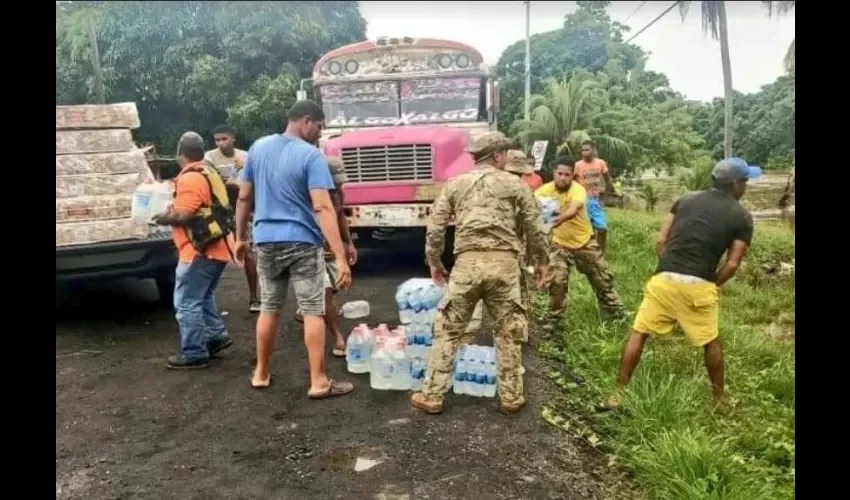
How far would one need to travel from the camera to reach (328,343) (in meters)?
5.62

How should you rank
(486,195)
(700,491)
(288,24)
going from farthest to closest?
(288,24) < (486,195) < (700,491)

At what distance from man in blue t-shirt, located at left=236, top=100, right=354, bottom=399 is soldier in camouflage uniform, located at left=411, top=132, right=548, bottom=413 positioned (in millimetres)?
712

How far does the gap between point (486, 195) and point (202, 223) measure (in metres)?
2.06

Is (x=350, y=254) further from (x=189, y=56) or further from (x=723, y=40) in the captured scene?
(x=723, y=40)

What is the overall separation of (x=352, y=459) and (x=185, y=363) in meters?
2.02

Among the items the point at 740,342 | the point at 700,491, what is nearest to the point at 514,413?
the point at 700,491

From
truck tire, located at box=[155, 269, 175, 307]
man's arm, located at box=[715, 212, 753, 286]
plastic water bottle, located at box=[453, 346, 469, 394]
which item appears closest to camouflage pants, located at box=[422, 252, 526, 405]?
plastic water bottle, located at box=[453, 346, 469, 394]

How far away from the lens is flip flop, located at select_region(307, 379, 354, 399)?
4.41 meters

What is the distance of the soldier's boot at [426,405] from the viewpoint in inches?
164

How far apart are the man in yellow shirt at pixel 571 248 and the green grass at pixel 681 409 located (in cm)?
24

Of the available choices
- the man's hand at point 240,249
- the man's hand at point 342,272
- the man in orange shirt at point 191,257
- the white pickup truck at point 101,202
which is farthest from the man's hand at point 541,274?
the white pickup truck at point 101,202

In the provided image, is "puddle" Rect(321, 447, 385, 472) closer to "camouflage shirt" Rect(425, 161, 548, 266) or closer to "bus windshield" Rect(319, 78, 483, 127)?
"camouflage shirt" Rect(425, 161, 548, 266)

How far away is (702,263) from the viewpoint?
4309mm

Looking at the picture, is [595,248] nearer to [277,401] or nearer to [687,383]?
[687,383]
